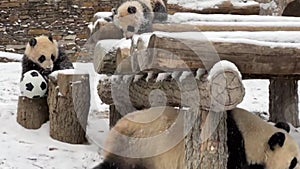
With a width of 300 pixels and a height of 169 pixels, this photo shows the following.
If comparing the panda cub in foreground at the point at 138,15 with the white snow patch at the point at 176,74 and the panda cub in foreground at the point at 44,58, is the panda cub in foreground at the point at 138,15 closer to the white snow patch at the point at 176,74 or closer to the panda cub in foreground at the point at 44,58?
the panda cub in foreground at the point at 44,58

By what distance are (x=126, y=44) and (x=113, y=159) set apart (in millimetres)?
723

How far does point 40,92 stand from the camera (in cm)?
535

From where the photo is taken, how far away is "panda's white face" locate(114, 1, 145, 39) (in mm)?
5045

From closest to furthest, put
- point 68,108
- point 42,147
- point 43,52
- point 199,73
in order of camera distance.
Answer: point 199,73, point 42,147, point 68,108, point 43,52

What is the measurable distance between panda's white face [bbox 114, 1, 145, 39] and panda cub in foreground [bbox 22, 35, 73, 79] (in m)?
0.81

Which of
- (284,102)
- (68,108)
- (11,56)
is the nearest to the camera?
(68,108)

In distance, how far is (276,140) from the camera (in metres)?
3.54

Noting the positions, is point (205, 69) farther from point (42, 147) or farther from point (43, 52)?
point (43, 52)

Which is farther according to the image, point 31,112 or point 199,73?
point 31,112

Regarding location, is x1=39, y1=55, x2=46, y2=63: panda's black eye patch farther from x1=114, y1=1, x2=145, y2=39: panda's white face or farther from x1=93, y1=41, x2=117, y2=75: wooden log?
x1=93, y1=41, x2=117, y2=75: wooden log

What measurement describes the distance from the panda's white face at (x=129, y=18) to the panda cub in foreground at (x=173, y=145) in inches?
51.1

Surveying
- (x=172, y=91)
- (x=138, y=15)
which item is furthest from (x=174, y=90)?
(x=138, y=15)

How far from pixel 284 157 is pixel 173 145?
677 mm

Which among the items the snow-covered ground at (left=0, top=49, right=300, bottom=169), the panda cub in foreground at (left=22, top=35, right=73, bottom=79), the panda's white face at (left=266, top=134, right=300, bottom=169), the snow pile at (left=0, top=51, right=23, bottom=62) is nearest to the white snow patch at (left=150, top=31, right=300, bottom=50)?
the panda's white face at (left=266, top=134, right=300, bottom=169)
